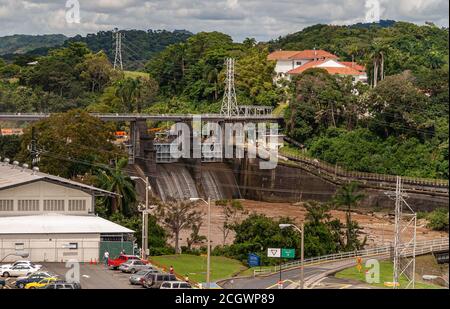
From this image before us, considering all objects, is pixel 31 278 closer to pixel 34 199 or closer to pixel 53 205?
pixel 34 199

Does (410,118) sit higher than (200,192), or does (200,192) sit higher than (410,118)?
(410,118)

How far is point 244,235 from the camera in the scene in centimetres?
7606

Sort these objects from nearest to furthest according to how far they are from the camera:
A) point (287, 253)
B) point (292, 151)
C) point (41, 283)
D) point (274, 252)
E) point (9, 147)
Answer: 1. point (41, 283)
2. point (274, 252)
3. point (287, 253)
4. point (9, 147)
5. point (292, 151)

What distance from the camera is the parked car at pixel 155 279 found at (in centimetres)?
5253

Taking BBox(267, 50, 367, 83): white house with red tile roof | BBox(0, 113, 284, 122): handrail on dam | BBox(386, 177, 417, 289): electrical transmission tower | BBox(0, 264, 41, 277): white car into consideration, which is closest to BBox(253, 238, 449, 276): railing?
BBox(386, 177, 417, 289): electrical transmission tower

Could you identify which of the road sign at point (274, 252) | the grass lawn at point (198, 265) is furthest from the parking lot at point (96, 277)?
the road sign at point (274, 252)

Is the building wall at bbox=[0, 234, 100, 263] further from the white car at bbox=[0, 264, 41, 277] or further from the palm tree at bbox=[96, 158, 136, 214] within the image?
the palm tree at bbox=[96, 158, 136, 214]

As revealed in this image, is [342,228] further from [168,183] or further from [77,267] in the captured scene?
[168,183]

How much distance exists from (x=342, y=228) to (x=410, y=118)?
1795 inches

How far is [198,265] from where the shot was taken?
224 feet

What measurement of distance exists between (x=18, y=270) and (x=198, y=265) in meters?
14.0

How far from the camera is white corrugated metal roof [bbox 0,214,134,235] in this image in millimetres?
66562

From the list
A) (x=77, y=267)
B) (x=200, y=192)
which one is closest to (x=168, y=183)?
(x=200, y=192)

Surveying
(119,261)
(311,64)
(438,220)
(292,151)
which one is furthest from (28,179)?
(311,64)
